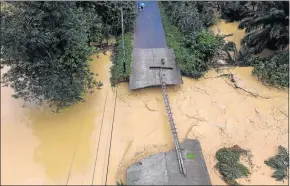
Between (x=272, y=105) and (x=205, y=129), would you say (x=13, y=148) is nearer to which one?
(x=205, y=129)

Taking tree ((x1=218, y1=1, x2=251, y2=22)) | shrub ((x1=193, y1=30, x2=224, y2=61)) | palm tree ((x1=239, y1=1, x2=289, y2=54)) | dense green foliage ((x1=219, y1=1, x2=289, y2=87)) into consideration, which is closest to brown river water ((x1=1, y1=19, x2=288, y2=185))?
dense green foliage ((x1=219, y1=1, x2=289, y2=87))

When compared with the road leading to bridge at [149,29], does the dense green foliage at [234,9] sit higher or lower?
higher

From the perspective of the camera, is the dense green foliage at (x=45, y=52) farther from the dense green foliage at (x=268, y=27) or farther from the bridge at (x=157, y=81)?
the dense green foliage at (x=268, y=27)

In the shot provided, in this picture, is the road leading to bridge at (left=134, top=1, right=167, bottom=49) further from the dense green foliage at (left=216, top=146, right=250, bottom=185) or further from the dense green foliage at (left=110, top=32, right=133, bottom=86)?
the dense green foliage at (left=216, top=146, right=250, bottom=185)

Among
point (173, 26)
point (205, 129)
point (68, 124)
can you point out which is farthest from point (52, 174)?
point (173, 26)

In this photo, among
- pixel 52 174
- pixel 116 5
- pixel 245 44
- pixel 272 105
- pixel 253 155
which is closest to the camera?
pixel 52 174

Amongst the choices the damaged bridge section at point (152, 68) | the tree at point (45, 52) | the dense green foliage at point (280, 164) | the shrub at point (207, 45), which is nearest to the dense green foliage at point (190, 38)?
the shrub at point (207, 45)
